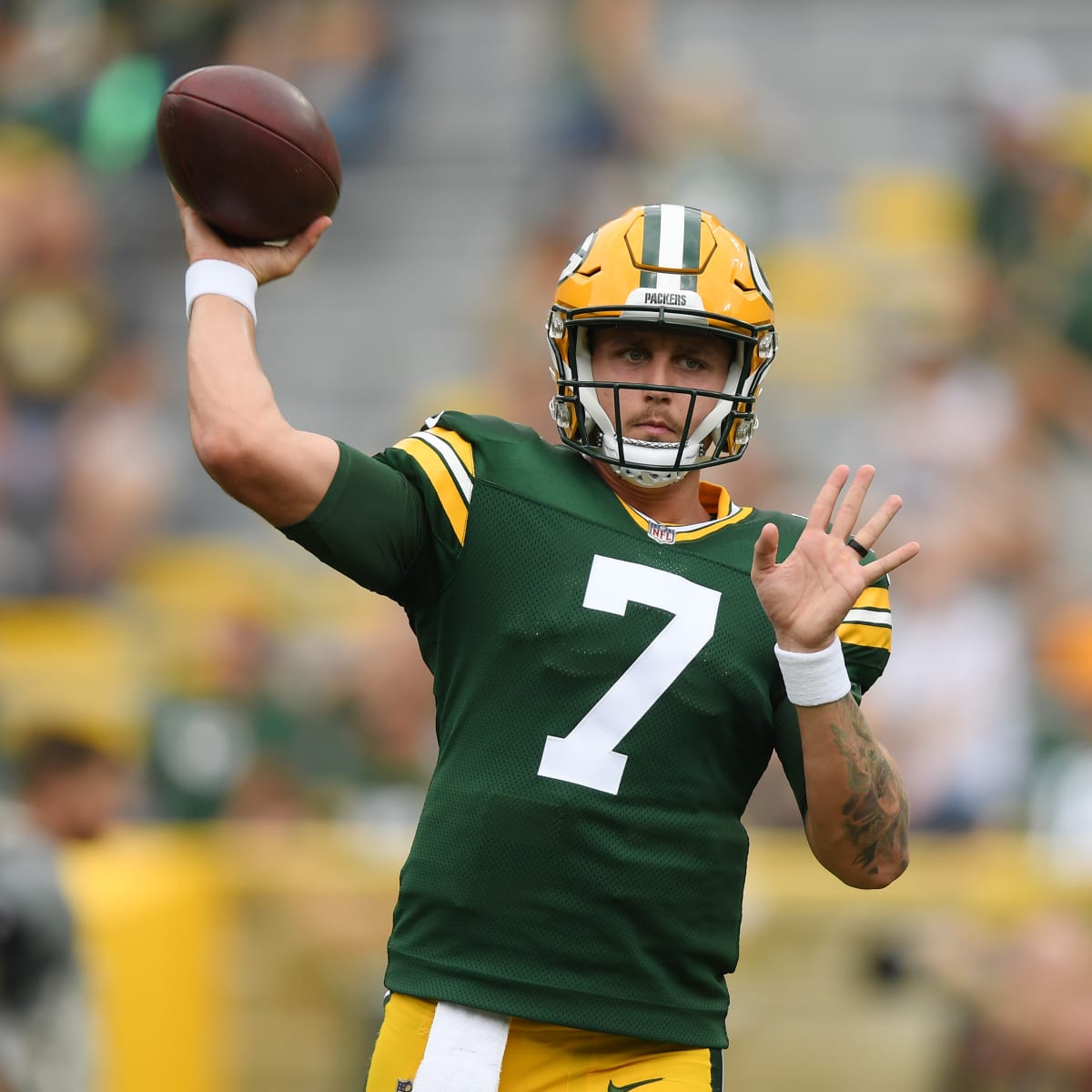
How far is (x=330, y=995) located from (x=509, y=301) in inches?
168

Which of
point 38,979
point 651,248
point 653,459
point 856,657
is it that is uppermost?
point 651,248

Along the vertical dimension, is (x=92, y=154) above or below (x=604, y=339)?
above

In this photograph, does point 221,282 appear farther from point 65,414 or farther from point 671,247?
point 65,414

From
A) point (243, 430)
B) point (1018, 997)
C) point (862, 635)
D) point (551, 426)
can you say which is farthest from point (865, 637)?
point (551, 426)

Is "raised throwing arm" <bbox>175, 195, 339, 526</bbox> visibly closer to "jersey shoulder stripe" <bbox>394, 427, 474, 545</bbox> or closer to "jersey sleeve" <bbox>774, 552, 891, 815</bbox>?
"jersey shoulder stripe" <bbox>394, 427, 474, 545</bbox>

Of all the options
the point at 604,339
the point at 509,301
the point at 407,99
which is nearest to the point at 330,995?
the point at 604,339

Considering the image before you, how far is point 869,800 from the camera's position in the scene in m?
3.00

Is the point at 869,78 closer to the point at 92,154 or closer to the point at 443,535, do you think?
the point at 92,154

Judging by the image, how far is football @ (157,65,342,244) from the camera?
9.70 ft

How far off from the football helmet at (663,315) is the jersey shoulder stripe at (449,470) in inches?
8.9

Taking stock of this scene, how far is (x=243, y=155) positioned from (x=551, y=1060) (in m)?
1.45

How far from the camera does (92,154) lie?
10.8 m

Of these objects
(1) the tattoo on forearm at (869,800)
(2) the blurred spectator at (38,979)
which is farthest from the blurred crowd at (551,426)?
(1) the tattoo on forearm at (869,800)

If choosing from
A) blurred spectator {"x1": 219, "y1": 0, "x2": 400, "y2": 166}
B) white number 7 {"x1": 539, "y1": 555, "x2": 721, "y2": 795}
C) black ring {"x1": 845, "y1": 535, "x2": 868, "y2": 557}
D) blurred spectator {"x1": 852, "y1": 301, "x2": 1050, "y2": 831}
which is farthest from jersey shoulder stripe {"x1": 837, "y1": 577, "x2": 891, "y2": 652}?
blurred spectator {"x1": 219, "y1": 0, "x2": 400, "y2": 166}
